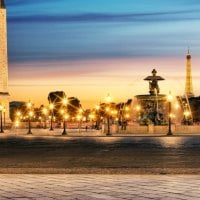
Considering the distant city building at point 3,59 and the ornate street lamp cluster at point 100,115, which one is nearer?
the ornate street lamp cluster at point 100,115

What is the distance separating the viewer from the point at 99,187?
11.1 m

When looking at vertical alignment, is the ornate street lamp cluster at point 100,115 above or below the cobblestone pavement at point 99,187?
above

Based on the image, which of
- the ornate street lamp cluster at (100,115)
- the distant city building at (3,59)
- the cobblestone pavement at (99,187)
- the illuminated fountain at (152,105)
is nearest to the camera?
the cobblestone pavement at (99,187)

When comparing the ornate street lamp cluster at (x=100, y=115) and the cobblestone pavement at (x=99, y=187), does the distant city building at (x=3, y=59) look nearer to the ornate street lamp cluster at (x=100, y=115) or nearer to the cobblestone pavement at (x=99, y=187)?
the ornate street lamp cluster at (x=100, y=115)

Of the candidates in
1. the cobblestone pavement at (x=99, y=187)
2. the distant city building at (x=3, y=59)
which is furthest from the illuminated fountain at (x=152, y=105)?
the cobblestone pavement at (x=99, y=187)

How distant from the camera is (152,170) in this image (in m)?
14.7

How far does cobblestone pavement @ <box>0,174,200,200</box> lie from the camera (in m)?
9.94

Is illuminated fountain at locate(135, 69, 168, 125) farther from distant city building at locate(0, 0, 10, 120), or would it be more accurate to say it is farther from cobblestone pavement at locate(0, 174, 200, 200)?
cobblestone pavement at locate(0, 174, 200, 200)

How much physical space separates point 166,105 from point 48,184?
167ft

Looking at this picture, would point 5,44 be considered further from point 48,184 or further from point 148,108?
point 48,184

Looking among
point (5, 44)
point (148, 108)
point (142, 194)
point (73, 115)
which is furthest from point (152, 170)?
point (73, 115)

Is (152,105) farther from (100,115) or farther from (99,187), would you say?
(100,115)

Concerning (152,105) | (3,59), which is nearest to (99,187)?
(152,105)

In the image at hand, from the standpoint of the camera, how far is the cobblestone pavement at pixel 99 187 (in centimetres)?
994
